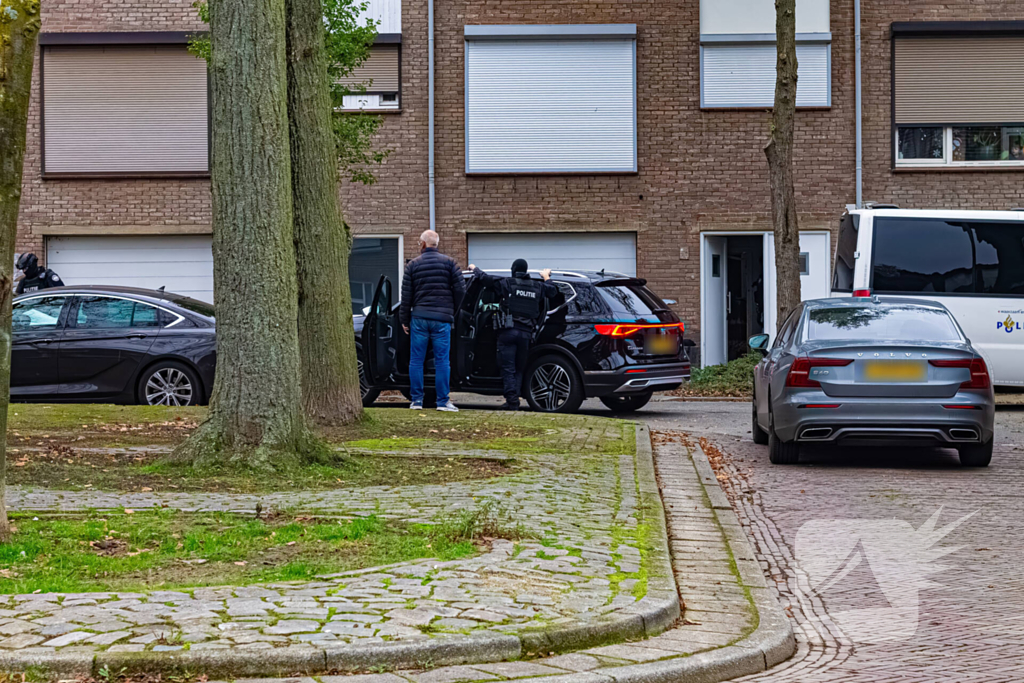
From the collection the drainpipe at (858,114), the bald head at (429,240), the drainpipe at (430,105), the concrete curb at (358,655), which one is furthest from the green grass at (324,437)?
the drainpipe at (858,114)

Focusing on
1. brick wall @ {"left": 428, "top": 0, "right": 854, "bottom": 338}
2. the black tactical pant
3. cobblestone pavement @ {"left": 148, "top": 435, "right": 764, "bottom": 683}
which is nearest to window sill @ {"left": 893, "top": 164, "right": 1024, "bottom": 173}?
brick wall @ {"left": 428, "top": 0, "right": 854, "bottom": 338}

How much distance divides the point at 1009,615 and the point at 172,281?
20.8 m

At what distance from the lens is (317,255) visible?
38.0ft

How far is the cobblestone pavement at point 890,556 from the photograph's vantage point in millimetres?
5066

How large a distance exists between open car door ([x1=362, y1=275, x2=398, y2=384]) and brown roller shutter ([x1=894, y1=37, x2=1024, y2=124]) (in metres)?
12.4

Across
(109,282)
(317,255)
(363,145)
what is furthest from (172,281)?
(317,255)

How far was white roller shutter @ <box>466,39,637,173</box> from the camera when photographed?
24094 millimetres

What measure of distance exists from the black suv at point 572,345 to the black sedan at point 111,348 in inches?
88.6

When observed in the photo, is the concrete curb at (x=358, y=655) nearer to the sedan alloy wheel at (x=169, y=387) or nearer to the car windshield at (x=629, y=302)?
the car windshield at (x=629, y=302)

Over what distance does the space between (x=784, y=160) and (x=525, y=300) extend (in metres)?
6.12

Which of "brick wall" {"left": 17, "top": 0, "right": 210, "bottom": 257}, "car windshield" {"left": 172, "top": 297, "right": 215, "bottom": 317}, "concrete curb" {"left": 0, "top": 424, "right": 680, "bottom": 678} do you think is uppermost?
"brick wall" {"left": 17, "top": 0, "right": 210, "bottom": 257}

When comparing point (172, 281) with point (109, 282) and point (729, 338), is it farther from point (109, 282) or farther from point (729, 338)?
point (729, 338)

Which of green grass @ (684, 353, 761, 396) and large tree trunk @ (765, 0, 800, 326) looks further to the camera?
green grass @ (684, 353, 761, 396)

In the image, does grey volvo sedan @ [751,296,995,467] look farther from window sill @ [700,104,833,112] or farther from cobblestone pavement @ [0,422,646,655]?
window sill @ [700,104,833,112]
